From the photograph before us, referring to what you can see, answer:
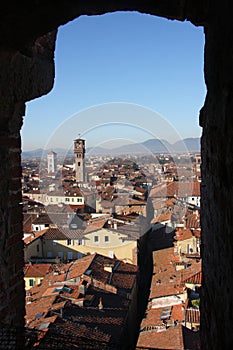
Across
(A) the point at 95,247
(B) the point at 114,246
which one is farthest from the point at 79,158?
(B) the point at 114,246

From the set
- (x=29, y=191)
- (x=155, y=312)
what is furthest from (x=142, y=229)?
(x=29, y=191)

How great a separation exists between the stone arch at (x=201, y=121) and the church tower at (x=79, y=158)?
38768mm

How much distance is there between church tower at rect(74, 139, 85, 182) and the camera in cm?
4263

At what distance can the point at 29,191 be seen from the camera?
1805 inches

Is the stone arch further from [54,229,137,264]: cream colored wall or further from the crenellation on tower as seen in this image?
the crenellation on tower

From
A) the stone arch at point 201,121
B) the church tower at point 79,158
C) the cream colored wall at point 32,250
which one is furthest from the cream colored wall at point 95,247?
the stone arch at point 201,121

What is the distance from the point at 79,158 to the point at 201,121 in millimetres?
41564

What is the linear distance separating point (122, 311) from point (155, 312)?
124cm

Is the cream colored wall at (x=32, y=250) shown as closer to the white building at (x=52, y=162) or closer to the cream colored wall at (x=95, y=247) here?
the cream colored wall at (x=95, y=247)

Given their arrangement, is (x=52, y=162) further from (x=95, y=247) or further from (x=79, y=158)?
(x=95, y=247)

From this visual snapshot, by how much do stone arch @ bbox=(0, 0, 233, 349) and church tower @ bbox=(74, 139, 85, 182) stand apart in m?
38.8

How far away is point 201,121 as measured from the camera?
2268 mm

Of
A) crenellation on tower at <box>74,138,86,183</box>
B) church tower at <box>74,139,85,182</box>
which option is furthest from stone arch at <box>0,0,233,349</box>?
church tower at <box>74,139,85,182</box>

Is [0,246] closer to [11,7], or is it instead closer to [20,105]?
[20,105]
